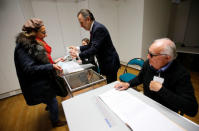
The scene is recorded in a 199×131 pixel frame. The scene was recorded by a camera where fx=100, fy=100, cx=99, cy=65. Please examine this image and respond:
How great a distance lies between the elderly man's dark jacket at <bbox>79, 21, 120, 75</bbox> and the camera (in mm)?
1321

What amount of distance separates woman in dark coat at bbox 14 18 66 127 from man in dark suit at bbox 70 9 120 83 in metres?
0.42

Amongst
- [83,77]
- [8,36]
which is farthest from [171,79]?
[8,36]

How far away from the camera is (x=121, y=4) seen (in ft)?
11.1

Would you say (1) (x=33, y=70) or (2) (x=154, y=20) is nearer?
(1) (x=33, y=70)

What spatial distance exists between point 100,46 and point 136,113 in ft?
3.13

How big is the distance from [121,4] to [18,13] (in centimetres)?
295

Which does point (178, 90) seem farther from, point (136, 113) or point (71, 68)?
point (71, 68)

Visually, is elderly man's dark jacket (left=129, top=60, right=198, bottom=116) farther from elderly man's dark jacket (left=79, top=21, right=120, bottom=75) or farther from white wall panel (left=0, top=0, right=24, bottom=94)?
white wall panel (left=0, top=0, right=24, bottom=94)

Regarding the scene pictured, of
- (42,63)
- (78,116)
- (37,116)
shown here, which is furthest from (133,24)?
(37,116)

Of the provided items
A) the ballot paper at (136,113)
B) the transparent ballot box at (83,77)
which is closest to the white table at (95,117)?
the ballot paper at (136,113)

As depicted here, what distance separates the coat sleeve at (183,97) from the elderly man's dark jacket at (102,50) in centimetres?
85

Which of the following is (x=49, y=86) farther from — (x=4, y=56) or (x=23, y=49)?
(x=4, y=56)

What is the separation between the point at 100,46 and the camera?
138 cm

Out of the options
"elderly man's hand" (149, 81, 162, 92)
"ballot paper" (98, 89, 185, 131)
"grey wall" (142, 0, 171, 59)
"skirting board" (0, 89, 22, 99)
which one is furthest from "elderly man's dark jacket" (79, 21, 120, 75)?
"skirting board" (0, 89, 22, 99)
